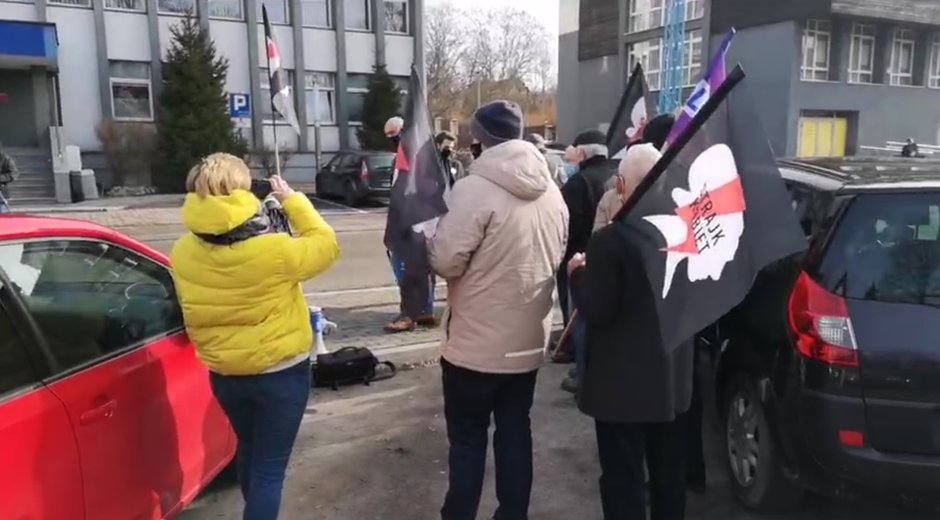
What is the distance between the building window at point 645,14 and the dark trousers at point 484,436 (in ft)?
124

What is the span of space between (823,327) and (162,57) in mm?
27279

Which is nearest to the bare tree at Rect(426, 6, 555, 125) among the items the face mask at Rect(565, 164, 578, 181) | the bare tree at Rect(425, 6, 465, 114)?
the bare tree at Rect(425, 6, 465, 114)

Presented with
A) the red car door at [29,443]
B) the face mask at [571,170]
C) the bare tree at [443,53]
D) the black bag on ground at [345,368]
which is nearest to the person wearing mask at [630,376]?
the red car door at [29,443]

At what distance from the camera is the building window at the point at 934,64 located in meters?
35.1

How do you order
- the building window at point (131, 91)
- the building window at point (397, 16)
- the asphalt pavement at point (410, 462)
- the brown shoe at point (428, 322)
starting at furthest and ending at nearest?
1. the building window at point (397, 16)
2. the building window at point (131, 91)
3. the brown shoe at point (428, 322)
4. the asphalt pavement at point (410, 462)

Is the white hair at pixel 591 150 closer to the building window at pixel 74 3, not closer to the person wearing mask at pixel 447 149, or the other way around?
the person wearing mask at pixel 447 149

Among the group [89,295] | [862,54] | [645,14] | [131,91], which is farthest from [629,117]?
[645,14]

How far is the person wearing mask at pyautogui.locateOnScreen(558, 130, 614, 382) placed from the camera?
205 inches

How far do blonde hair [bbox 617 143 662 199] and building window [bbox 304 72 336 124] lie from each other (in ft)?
87.8

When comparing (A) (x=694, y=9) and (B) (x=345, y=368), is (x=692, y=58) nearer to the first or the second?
(A) (x=694, y=9)

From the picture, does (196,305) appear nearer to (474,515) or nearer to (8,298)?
(8,298)

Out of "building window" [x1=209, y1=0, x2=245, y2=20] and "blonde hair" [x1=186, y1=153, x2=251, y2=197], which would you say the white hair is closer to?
"blonde hair" [x1=186, y1=153, x2=251, y2=197]

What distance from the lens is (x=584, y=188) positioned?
17.1ft

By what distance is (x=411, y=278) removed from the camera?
350 centimetres
